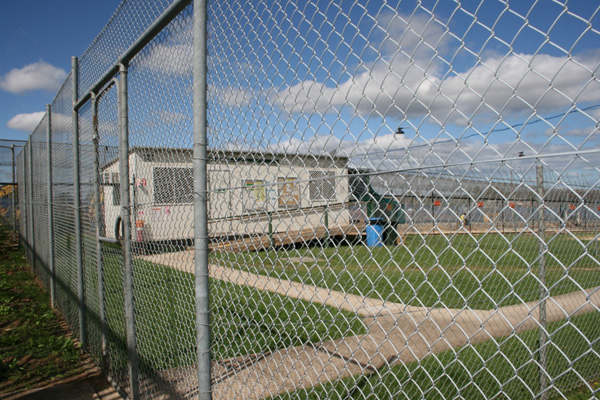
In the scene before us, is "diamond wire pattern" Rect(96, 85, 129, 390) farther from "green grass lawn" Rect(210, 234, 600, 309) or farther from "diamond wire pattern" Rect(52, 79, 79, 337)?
"diamond wire pattern" Rect(52, 79, 79, 337)

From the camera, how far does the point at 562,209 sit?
1.72 meters

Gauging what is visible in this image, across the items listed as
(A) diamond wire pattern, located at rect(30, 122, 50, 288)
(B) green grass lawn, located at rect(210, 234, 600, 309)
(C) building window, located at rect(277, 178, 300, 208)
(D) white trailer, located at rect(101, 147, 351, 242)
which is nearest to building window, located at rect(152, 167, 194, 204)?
(D) white trailer, located at rect(101, 147, 351, 242)

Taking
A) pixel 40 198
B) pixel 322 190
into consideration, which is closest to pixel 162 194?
pixel 322 190

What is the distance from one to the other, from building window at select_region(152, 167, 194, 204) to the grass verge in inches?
105

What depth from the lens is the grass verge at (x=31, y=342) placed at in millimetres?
4645

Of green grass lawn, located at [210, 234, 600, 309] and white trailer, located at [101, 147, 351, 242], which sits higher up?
white trailer, located at [101, 147, 351, 242]

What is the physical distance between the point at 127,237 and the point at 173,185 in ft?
1.95

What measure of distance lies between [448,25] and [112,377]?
434 cm

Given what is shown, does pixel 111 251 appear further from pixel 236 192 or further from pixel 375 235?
pixel 375 235

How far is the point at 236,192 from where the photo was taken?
268cm

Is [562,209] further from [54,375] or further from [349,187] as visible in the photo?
[54,375]

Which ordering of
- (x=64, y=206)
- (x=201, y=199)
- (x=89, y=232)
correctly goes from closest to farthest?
1. (x=201, y=199)
2. (x=89, y=232)
3. (x=64, y=206)

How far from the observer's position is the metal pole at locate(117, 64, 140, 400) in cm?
338

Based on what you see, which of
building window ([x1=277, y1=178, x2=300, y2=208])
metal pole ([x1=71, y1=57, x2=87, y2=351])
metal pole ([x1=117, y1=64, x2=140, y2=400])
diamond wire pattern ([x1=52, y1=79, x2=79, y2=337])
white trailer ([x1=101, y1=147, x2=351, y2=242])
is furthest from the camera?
diamond wire pattern ([x1=52, y1=79, x2=79, y2=337])
